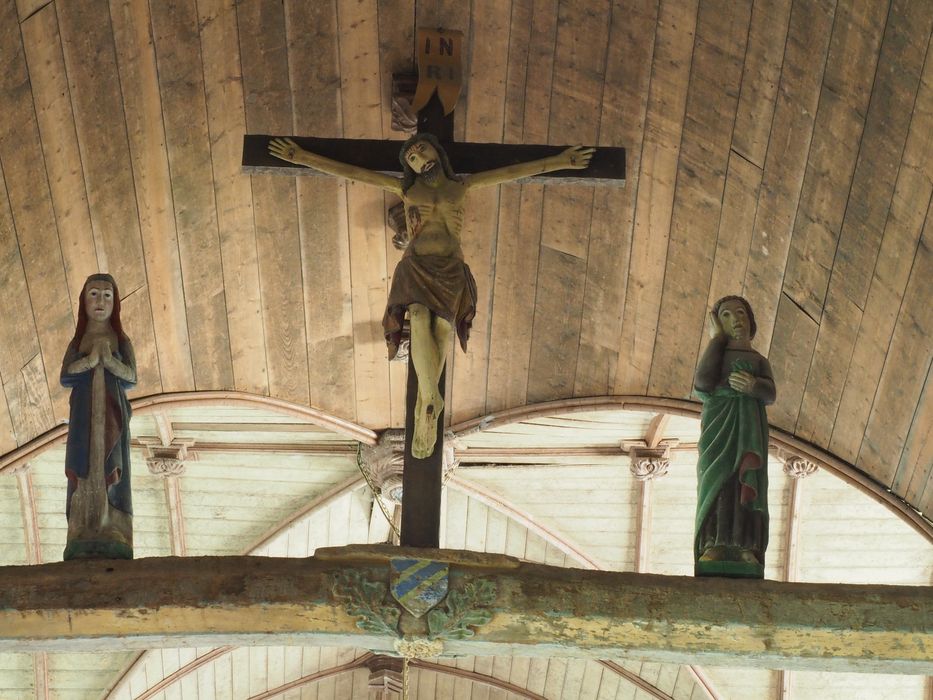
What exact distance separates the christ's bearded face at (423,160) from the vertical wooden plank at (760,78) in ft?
5.51

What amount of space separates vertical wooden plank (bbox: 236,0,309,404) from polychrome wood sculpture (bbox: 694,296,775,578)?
2.80m

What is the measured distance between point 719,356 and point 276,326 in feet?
11.4

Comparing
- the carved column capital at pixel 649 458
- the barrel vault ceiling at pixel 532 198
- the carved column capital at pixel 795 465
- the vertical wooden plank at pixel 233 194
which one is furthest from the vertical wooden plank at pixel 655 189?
the vertical wooden plank at pixel 233 194

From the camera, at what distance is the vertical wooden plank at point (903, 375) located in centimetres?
786

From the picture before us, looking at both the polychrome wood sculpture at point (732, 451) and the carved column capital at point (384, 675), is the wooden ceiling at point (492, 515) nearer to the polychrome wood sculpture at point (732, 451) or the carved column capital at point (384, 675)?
the carved column capital at point (384, 675)

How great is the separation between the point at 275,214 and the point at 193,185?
58 cm

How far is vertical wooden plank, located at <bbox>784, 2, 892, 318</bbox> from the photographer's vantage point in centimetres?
737

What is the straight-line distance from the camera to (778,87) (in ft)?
26.1

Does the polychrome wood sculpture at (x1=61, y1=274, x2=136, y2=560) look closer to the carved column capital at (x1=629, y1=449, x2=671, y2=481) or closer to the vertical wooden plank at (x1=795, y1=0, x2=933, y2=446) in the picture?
the vertical wooden plank at (x1=795, y1=0, x2=933, y2=446)

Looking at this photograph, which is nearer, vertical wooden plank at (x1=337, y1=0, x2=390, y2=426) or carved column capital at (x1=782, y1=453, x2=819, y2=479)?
vertical wooden plank at (x1=337, y1=0, x2=390, y2=426)

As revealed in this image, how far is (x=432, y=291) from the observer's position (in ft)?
23.6

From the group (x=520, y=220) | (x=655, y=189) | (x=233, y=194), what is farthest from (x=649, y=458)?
(x=233, y=194)

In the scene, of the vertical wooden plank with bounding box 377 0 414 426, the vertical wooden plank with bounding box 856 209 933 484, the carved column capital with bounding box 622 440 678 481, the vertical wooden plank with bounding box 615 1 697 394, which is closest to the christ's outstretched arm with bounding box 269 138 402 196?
the vertical wooden plank with bounding box 377 0 414 426

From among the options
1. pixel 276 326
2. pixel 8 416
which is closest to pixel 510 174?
pixel 276 326
